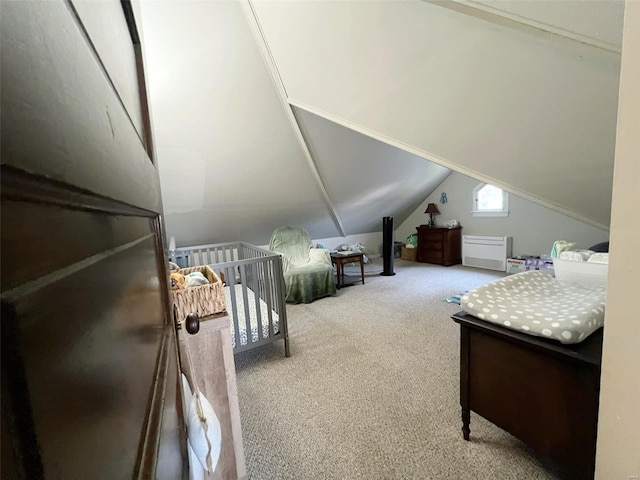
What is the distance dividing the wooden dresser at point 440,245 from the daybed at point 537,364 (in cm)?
413

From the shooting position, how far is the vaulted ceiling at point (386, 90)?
49.6 inches

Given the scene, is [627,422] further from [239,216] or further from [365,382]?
[239,216]

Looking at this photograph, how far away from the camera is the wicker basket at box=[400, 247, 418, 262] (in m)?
6.18

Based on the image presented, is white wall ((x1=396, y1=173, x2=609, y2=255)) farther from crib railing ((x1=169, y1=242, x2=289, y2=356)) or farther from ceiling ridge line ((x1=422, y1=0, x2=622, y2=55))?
crib railing ((x1=169, y1=242, x2=289, y2=356))

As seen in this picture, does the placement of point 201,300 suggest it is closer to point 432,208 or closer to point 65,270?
point 65,270

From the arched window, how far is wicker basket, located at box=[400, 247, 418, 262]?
1357 millimetres

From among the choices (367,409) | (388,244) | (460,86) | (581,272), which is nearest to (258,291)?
(367,409)

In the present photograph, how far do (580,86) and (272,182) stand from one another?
2.95 meters

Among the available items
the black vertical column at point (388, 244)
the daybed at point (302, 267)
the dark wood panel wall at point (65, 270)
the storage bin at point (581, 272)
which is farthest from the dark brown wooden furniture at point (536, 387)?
the black vertical column at point (388, 244)

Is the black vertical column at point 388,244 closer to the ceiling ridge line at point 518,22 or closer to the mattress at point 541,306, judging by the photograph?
the mattress at point 541,306

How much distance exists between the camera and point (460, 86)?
5.29 ft

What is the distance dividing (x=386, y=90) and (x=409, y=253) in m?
4.81

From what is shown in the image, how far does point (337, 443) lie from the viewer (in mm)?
1573

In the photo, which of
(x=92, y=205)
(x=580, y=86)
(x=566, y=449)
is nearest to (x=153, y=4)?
(x=92, y=205)
